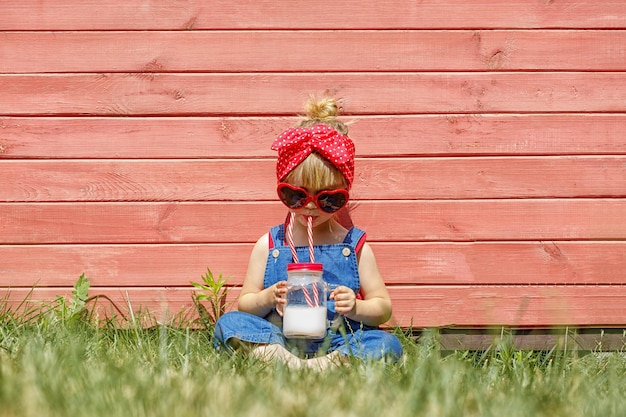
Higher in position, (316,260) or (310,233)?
(310,233)

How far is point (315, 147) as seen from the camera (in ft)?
10.9

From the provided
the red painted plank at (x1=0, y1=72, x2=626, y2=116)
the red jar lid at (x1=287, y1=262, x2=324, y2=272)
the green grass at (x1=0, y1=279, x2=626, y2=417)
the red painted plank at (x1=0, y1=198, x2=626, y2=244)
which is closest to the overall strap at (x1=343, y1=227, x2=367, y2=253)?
the red painted plank at (x1=0, y1=198, x2=626, y2=244)

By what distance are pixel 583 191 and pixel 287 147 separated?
1.43m

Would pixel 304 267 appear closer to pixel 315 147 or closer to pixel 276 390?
pixel 315 147

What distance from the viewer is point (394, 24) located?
12.3 feet

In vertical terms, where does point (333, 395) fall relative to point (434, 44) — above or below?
below

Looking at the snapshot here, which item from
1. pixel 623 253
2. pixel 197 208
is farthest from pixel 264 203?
pixel 623 253

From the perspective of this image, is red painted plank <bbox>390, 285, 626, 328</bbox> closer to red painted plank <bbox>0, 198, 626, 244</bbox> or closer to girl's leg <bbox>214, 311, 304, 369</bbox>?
red painted plank <bbox>0, 198, 626, 244</bbox>

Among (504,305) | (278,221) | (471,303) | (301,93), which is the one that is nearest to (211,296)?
(278,221)

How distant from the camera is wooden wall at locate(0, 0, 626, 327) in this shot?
3.74 metres

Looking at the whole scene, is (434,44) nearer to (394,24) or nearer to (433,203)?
(394,24)

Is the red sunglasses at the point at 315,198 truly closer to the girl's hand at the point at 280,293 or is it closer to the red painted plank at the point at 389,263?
the girl's hand at the point at 280,293

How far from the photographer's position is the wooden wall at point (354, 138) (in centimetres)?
374

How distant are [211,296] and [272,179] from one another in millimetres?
615
